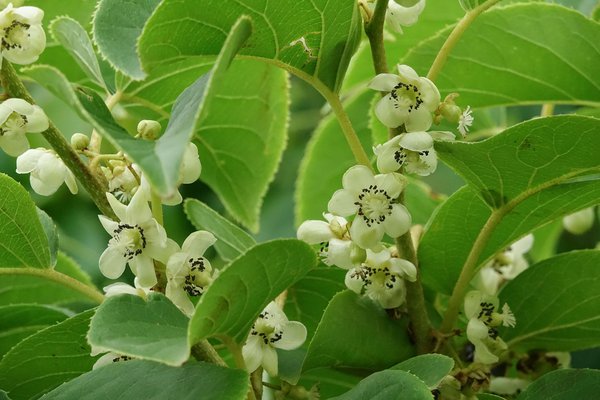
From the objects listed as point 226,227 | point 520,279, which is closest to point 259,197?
point 226,227

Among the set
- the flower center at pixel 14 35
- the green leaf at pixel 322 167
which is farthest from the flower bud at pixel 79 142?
the green leaf at pixel 322 167

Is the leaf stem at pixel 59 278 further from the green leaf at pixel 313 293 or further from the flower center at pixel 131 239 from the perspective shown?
the green leaf at pixel 313 293

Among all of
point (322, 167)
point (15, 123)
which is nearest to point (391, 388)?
point (15, 123)

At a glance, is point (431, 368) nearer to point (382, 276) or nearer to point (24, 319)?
point (382, 276)

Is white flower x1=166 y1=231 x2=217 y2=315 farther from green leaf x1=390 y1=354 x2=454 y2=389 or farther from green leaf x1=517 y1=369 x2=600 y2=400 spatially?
green leaf x1=517 y1=369 x2=600 y2=400

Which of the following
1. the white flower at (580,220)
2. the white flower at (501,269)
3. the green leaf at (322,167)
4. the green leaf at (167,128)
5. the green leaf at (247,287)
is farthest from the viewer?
the green leaf at (322,167)
